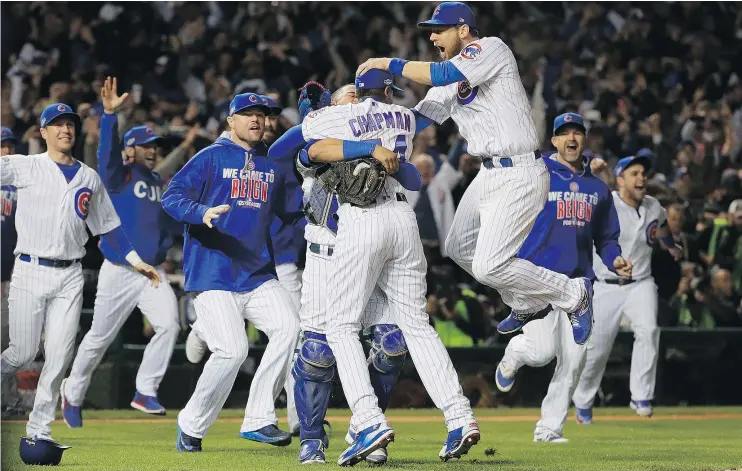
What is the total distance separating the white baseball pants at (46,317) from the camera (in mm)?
8000

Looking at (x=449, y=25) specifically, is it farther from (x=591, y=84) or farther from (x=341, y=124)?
(x=591, y=84)

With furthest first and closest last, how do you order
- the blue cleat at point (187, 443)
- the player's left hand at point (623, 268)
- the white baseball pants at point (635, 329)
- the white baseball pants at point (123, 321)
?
the white baseball pants at point (635, 329), the white baseball pants at point (123, 321), the player's left hand at point (623, 268), the blue cleat at point (187, 443)

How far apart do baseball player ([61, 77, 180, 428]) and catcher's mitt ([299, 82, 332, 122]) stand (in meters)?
3.59

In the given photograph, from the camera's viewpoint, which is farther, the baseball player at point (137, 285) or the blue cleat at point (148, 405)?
the blue cleat at point (148, 405)

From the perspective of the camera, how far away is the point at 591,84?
17.7 metres

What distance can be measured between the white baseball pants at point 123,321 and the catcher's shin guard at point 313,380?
4.16m

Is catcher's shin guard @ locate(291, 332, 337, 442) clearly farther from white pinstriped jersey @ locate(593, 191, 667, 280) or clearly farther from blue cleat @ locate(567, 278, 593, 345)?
white pinstriped jersey @ locate(593, 191, 667, 280)

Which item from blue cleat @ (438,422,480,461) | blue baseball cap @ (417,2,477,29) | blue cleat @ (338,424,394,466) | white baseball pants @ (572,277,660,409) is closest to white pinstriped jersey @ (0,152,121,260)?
blue baseball cap @ (417,2,477,29)

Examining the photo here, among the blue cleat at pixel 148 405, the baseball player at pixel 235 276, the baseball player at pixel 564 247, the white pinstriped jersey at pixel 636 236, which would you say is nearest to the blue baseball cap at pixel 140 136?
the blue cleat at pixel 148 405

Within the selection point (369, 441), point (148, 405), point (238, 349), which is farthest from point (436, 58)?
point (369, 441)

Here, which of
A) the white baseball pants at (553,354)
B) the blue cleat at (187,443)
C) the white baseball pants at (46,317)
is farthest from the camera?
the white baseball pants at (553,354)

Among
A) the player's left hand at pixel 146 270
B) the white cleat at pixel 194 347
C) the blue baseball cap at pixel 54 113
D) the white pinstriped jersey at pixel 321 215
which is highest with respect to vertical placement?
the blue baseball cap at pixel 54 113

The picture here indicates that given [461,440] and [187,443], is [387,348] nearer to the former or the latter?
[461,440]

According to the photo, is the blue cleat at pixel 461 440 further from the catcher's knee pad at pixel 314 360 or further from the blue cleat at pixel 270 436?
the blue cleat at pixel 270 436
